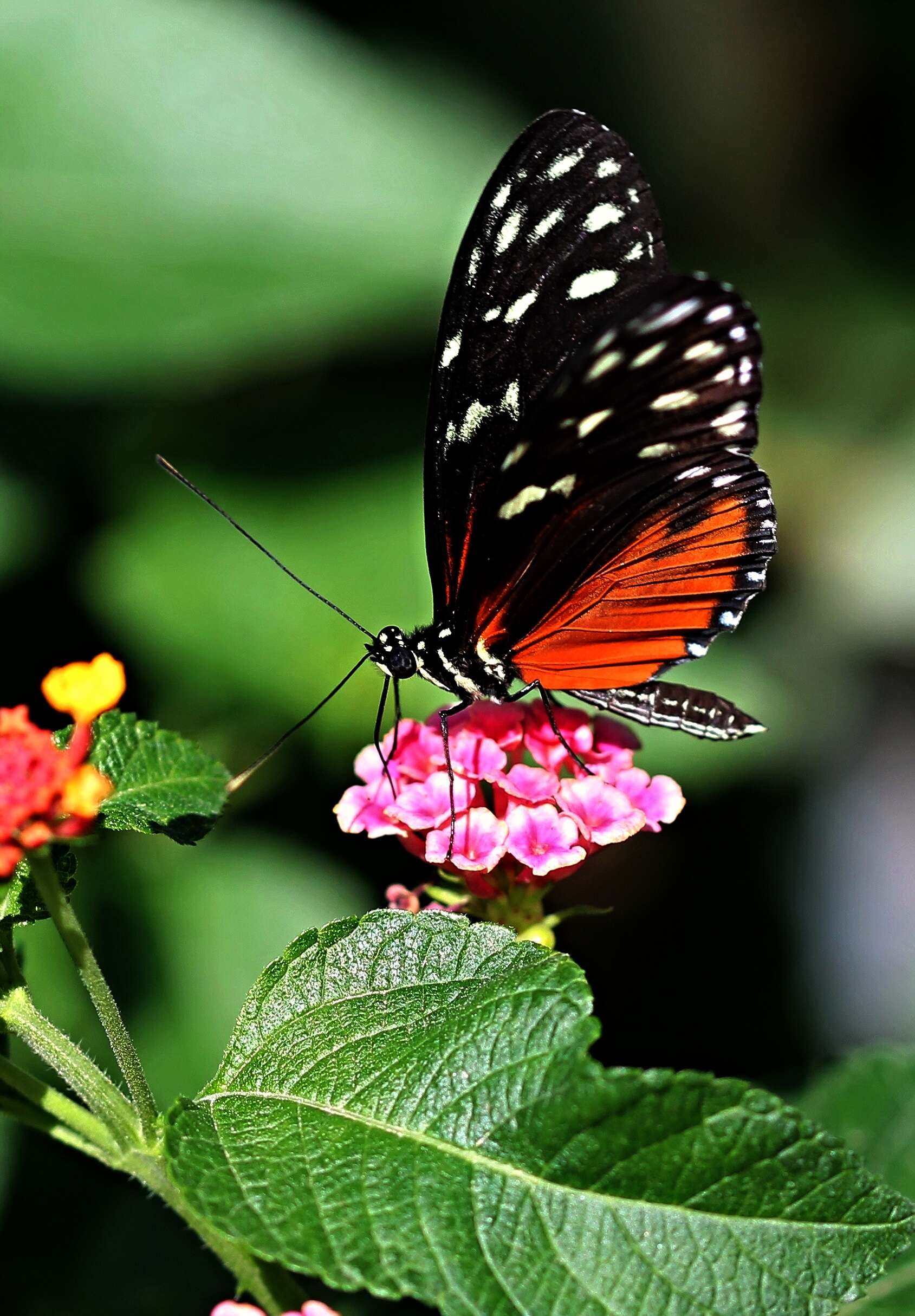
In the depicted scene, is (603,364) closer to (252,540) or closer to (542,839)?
(542,839)

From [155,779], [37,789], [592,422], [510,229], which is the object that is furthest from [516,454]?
[37,789]

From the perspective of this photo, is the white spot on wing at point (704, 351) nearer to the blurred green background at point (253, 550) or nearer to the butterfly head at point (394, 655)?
the butterfly head at point (394, 655)

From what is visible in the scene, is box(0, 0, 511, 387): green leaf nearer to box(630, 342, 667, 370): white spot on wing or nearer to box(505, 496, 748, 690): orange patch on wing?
box(505, 496, 748, 690): orange patch on wing

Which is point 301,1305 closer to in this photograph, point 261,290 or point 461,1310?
point 461,1310

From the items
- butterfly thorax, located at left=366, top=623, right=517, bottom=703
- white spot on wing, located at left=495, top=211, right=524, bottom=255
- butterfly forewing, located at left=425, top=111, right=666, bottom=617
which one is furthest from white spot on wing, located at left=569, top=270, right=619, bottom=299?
butterfly thorax, located at left=366, top=623, right=517, bottom=703

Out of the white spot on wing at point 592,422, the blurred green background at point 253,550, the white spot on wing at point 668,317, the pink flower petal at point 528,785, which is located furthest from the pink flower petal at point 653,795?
the blurred green background at point 253,550

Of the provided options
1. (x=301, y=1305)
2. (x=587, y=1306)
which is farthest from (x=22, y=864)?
(x=587, y=1306)

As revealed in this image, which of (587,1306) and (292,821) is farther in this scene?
(292,821)
